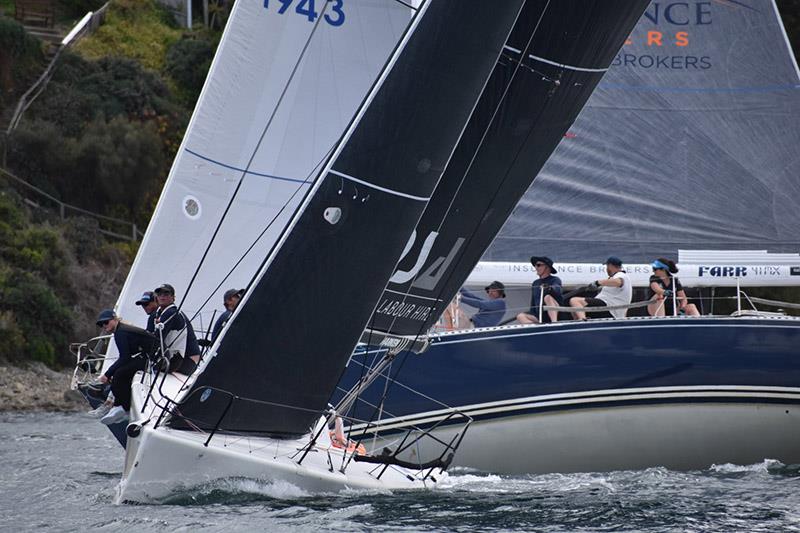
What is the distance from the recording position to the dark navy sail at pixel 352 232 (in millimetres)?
9492

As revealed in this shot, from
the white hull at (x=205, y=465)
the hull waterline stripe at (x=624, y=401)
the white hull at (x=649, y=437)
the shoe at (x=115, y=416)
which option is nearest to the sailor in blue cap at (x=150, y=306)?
the shoe at (x=115, y=416)

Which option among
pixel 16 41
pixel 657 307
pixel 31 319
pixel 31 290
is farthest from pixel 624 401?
pixel 16 41

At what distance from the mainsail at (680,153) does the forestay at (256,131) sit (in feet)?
8.14

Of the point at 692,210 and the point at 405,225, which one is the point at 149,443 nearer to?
the point at 405,225

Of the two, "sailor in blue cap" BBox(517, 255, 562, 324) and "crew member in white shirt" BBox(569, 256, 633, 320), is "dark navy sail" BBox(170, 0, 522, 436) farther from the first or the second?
"crew member in white shirt" BBox(569, 256, 633, 320)

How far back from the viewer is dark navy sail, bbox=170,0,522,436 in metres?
9.49

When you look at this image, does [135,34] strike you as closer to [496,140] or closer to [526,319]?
[526,319]

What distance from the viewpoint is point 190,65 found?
37.0m

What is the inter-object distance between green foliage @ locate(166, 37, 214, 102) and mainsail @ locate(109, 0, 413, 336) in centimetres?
2355

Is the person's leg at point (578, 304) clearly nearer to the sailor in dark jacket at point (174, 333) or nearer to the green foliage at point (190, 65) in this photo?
the sailor in dark jacket at point (174, 333)

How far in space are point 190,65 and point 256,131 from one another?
24.2 m

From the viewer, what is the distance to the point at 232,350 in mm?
9469

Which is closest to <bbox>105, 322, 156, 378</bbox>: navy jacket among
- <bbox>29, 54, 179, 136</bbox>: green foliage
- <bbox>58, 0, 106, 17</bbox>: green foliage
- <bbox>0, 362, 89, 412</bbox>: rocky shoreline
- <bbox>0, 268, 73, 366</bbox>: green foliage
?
<bbox>0, 362, 89, 412</bbox>: rocky shoreline

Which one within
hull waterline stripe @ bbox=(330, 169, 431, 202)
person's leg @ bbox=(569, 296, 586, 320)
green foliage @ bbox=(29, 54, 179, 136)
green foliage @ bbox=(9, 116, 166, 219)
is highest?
green foliage @ bbox=(29, 54, 179, 136)
